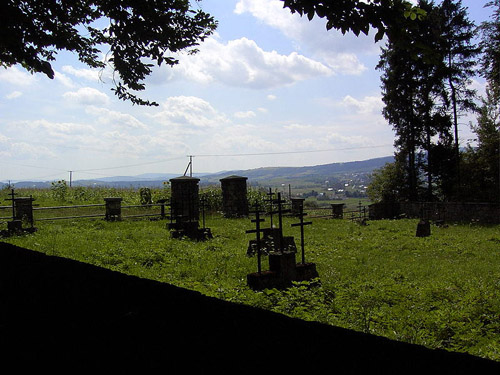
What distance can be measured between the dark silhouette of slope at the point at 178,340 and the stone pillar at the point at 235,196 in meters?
17.8

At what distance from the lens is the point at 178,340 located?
1.20 m

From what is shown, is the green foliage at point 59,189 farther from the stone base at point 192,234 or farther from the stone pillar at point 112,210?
the stone base at point 192,234

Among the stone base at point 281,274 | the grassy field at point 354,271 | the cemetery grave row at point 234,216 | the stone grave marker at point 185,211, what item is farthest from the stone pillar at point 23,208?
the stone base at point 281,274

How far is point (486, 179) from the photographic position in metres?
25.9

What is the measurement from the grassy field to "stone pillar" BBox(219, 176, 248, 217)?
3416 mm

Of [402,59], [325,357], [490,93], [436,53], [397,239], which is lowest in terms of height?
[397,239]

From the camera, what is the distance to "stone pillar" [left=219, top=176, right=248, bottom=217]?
1961 centimetres

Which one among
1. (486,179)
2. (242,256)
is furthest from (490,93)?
(242,256)

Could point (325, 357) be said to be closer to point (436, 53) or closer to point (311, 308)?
point (436, 53)

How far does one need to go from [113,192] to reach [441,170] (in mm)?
23094

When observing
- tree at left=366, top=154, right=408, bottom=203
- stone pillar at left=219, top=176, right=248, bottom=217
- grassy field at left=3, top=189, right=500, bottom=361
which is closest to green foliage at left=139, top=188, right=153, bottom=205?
stone pillar at left=219, top=176, right=248, bottom=217

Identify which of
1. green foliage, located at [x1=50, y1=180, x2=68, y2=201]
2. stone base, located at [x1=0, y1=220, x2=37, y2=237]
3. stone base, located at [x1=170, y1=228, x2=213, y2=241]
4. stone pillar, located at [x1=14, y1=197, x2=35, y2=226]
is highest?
green foliage, located at [x1=50, y1=180, x2=68, y2=201]

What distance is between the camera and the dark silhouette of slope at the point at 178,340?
3.33 ft

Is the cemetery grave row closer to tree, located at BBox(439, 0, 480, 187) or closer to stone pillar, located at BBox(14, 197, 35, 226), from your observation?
stone pillar, located at BBox(14, 197, 35, 226)
